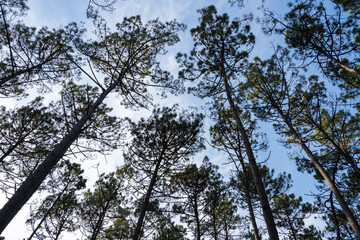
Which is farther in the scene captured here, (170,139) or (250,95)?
(250,95)

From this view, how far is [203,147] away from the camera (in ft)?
30.0

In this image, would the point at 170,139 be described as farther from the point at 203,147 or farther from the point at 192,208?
the point at 192,208

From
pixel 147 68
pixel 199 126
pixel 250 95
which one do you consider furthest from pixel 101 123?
pixel 250 95

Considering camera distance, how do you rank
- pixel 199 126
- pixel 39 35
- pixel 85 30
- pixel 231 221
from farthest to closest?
pixel 231 221
pixel 199 126
pixel 39 35
pixel 85 30

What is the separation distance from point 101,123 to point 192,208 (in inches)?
268

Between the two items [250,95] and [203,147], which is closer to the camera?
[203,147]

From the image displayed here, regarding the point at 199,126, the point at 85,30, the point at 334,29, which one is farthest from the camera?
the point at 199,126

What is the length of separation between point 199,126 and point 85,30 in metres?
6.41

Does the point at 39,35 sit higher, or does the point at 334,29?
the point at 39,35

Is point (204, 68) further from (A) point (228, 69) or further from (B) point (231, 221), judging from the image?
(B) point (231, 221)

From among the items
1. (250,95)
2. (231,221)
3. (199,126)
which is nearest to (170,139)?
(199,126)

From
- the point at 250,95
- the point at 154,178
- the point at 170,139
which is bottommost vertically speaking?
the point at 154,178

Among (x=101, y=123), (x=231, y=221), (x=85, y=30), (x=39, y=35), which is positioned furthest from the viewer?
(x=231, y=221)

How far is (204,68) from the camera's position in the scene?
771 centimetres
